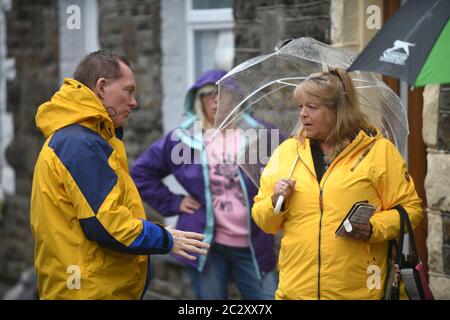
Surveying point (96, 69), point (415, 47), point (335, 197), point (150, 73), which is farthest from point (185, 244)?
point (150, 73)

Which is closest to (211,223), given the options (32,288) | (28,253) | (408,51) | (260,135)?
(260,135)

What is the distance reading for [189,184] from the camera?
6.41 meters

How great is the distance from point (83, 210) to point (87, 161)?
219mm

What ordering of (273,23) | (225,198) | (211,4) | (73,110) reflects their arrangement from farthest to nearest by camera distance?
(211,4)
(273,23)
(225,198)
(73,110)

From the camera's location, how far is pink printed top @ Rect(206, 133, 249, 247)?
6.22 m

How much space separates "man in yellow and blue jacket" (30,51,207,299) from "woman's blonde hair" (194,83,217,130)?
1967mm

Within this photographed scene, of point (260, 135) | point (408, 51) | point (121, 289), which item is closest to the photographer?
point (408, 51)

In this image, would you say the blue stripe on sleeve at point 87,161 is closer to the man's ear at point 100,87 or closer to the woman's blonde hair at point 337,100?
the man's ear at point 100,87

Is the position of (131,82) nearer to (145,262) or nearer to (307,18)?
(145,262)

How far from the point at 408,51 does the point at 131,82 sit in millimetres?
1332

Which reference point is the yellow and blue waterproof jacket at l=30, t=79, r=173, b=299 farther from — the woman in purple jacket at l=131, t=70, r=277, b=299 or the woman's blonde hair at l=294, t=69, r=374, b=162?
the woman in purple jacket at l=131, t=70, r=277, b=299

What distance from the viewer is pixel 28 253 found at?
11.3 metres

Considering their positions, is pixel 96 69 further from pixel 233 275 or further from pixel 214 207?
pixel 233 275

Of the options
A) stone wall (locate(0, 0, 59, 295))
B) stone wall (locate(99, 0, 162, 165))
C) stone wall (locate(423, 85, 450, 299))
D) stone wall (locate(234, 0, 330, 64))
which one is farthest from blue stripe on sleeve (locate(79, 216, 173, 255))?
stone wall (locate(0, 0, 59, 295))
